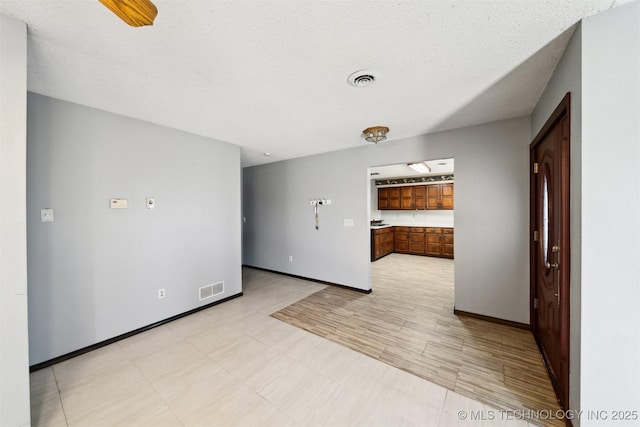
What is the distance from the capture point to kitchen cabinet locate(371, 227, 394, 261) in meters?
6.38

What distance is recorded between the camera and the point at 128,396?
1781 millimetres

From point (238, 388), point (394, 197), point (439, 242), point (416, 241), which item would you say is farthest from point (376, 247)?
point (238, 388)

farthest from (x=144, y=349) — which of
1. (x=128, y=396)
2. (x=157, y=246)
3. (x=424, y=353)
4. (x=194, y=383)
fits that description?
(x=424, y=353)

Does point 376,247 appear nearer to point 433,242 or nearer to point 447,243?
point 433,242

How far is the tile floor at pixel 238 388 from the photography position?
1585 millimetres

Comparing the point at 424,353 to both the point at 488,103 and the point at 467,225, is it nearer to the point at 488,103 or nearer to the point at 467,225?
the point at 467,225

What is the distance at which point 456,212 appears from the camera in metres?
3.13

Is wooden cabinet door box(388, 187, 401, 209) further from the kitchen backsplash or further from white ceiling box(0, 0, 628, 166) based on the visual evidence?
white ceiling box(0, 0, 628, 166)

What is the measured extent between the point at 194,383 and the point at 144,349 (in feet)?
2.91

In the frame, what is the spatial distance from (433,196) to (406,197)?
762 millimetres

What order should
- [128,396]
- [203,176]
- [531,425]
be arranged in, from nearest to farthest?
1. [531,425]
2. [128,396]
3. [203,176]

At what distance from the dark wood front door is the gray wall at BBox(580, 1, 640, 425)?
194 mm

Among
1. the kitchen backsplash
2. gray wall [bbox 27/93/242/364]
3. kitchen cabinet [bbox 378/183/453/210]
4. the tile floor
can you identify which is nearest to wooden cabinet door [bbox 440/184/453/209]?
kitchen cabinet [bbox 378/183/453/210]

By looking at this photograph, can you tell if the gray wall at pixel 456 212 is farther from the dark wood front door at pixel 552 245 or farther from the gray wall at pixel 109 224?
the gray wall at pixel 109 224
